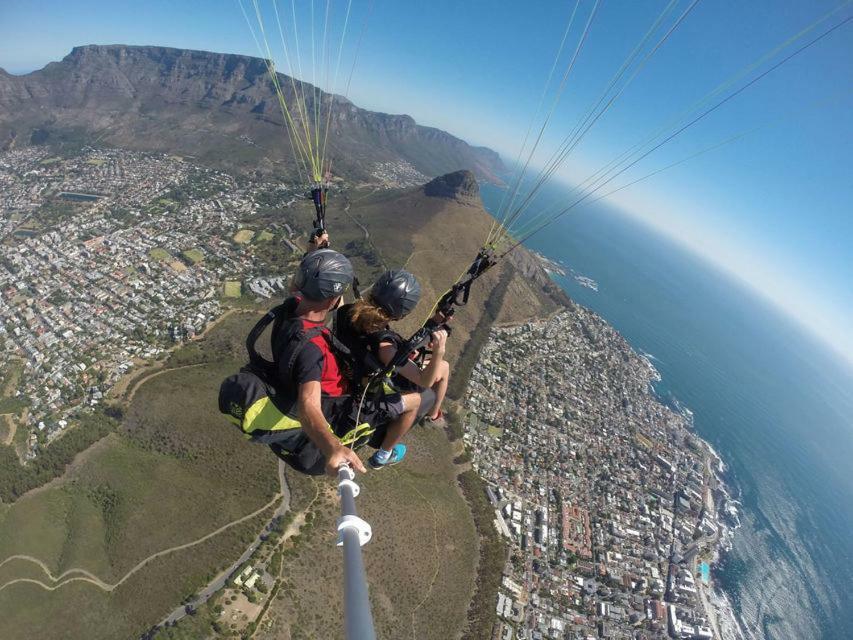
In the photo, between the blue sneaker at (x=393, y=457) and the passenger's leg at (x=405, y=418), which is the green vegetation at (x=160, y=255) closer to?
the blue sneaker at (x=393, y=457)

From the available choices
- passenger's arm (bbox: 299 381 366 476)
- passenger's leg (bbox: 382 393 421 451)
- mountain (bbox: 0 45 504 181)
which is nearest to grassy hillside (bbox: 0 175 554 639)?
passenger's leg (bbox: 382 393 421 451)

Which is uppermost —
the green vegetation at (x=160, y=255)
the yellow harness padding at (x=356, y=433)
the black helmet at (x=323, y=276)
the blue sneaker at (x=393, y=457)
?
the black helmet at (x=323, y=276)

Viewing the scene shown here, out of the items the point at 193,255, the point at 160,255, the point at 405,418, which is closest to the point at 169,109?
the point at 160,255

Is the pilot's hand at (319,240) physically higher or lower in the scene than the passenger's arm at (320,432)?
higher

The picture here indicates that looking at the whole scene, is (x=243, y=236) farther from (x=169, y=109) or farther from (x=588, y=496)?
(x=169, y=109)

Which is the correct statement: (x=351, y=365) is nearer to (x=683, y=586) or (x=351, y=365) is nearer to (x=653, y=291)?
(x=683, y=586)

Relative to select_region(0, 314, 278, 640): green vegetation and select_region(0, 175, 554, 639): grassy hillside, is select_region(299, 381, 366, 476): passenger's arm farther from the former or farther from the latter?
select_region(0, 314, 278, 640): green vegetation

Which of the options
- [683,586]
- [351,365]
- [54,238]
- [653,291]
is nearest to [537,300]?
[683,586]

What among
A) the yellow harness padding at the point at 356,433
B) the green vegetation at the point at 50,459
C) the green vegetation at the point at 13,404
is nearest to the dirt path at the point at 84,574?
the green vegetation at the point at 50,459
